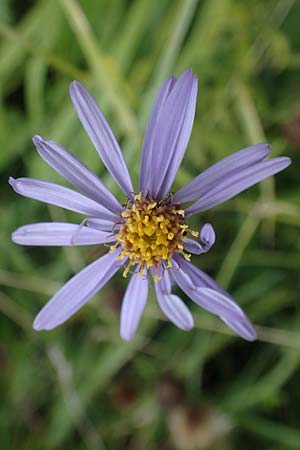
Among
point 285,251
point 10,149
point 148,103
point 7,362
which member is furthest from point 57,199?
point 7,362

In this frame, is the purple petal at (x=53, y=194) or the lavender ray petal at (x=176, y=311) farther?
the lavender ray petal at (x=176, y=311)

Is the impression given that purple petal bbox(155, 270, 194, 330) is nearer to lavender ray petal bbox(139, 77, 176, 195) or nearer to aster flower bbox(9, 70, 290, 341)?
aster flower bbox(9, 70, 290, 341)

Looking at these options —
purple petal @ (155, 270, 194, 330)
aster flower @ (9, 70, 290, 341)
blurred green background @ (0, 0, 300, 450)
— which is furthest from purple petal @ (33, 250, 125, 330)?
blurred green background @ (0, 0, 300, 450)

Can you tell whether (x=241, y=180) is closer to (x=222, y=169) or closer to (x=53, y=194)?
(x=222, y=169)

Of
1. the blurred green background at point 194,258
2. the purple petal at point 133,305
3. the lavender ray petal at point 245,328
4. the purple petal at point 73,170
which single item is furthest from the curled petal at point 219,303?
the blurred green background at point 194,258

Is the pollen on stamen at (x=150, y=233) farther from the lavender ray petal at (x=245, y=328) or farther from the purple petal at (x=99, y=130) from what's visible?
the lavender ray petal at (x=245, y=328)

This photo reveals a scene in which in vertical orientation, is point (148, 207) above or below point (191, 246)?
above

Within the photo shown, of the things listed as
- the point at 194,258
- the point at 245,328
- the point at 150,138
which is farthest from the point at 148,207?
the point at 194,258
